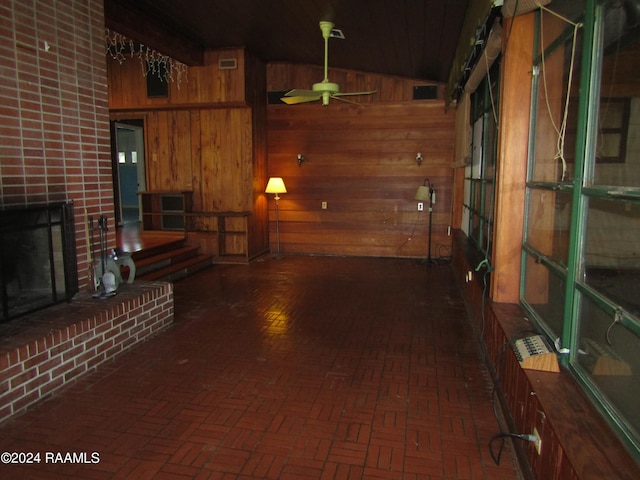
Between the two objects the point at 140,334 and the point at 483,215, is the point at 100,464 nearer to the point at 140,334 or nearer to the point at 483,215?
the point at 140,334

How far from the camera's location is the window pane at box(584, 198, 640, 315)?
4.89 ft

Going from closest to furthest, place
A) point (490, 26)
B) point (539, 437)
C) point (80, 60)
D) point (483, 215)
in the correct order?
point (539, 437) → point (490, 26) → point (80, 60) → point (483, 215)

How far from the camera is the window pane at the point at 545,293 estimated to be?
224 cm

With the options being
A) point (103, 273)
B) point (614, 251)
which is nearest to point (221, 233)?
point (103, 273)

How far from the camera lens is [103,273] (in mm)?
3619

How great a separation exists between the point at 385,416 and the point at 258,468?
81 centimetres

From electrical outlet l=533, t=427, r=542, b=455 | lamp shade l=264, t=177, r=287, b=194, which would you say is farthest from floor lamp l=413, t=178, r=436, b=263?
electrical outlet l=533, t=427, r=542, b=455

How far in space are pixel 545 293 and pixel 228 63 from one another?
5584mm

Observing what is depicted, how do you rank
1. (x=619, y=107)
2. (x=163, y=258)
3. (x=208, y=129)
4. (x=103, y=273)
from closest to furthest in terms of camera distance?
1. (x=619, y=107)
2. (x=103, y=273)
3. (x=163, y=258)
4. (x=208, y=129)

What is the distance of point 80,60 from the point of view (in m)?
3.59

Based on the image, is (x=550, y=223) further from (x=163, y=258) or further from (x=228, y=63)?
(x=228, y=63)

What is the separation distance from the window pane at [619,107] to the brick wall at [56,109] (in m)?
3.47

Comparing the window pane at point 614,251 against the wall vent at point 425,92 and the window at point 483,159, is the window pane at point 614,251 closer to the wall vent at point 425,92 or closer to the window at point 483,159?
the window at point 483,159

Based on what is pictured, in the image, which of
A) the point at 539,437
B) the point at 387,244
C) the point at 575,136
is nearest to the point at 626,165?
the point at 575,136
